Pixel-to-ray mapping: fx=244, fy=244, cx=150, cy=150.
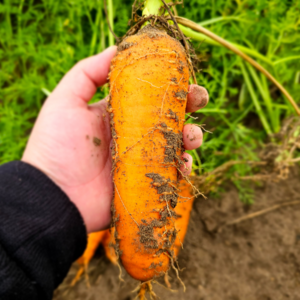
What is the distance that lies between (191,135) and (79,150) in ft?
2.04

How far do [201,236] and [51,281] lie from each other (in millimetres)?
1062

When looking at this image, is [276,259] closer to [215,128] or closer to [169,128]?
[215,128]

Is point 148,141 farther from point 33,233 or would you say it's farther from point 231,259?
point 231,259

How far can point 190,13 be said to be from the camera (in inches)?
64.9

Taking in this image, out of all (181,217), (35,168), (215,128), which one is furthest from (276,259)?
(35,168)

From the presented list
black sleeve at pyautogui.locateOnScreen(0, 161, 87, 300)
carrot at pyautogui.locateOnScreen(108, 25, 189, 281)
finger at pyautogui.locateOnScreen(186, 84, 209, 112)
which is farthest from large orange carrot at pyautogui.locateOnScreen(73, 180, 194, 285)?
finger at pyautogui.locateOnScreen(186, 84, 209, 112)

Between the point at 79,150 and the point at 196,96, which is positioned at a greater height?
the point at 196,96

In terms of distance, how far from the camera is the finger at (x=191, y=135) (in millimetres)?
1171

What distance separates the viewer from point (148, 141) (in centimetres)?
111

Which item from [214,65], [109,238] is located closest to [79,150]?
[109,238]

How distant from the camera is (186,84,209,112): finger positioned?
1166mm

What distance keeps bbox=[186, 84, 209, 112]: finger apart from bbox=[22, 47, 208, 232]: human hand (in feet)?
1.61

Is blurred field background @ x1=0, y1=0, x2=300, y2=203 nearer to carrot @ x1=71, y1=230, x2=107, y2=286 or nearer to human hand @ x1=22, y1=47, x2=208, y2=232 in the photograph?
human hand @ x1=22, y1=47, x2=208, y2=232

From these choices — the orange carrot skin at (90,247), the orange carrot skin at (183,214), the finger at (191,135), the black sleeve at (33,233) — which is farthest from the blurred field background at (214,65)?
the orange carrot skin at (90,247)
